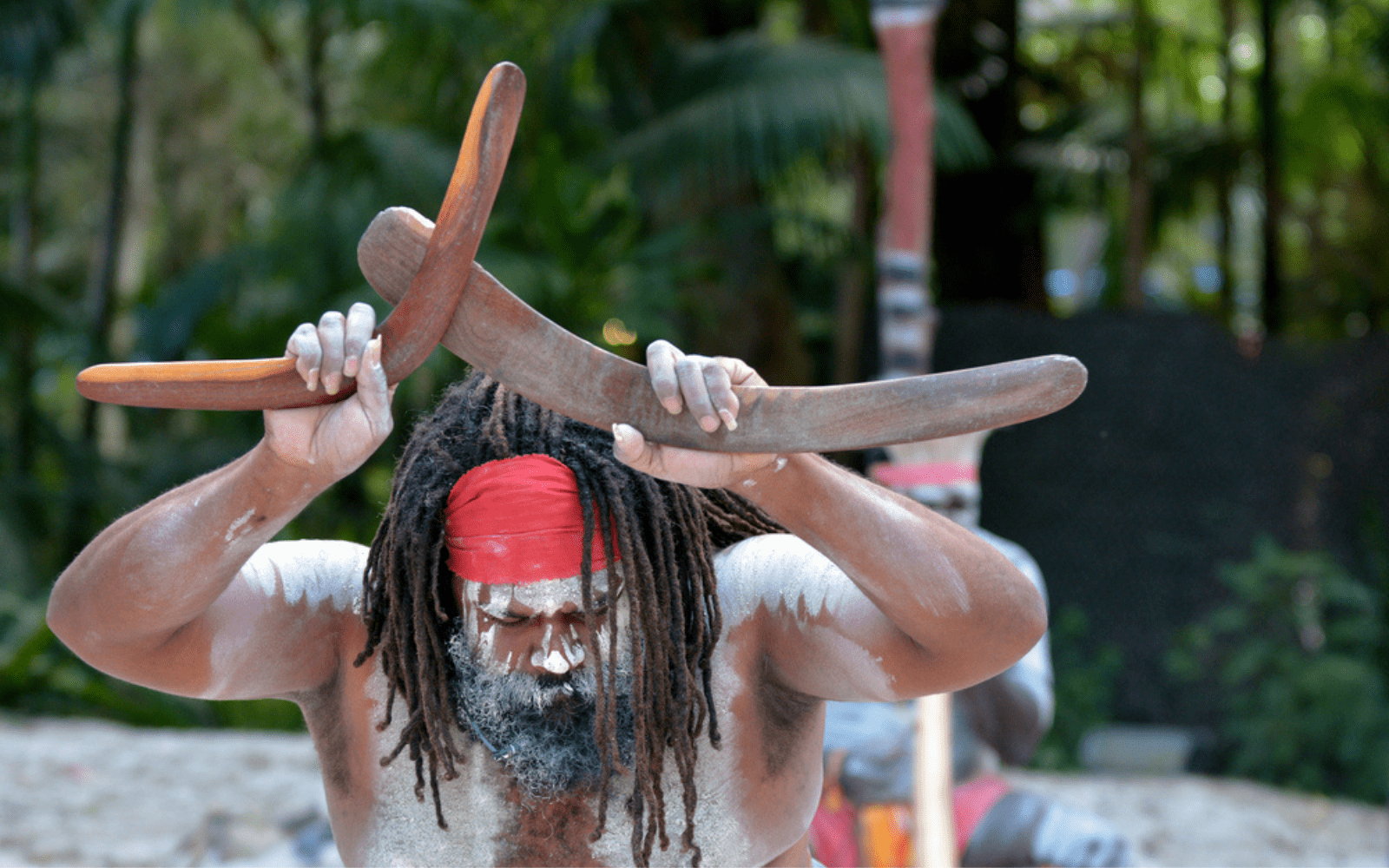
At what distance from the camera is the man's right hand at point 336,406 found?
1.25m

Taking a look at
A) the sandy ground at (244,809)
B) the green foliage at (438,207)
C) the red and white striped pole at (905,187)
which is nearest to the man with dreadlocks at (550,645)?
the red and white striped pole at (905,187)

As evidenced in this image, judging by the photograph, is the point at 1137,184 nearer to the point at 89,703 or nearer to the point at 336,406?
the point at 89,703

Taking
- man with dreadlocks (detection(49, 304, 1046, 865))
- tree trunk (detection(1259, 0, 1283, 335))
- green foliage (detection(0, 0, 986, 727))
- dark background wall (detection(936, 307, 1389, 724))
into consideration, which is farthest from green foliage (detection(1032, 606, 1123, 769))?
man with dreadlocks (detection(49, 304, 1046, 865))

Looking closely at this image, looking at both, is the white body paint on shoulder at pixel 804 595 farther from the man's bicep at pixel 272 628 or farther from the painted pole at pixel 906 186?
the painted pole at pixel 906 186

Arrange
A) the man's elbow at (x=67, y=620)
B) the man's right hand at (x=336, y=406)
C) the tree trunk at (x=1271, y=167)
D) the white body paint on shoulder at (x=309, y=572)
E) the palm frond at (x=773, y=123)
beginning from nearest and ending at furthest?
the man's right hand at (x=336, y=406)
the man's elbow at (x=67, y=620)
the white body paint on shoulder at (x=309, y=572)
the palm frond at (x=773, y=123)
the tree trunk at (x=1271, y=167)

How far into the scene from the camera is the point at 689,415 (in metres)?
1.28

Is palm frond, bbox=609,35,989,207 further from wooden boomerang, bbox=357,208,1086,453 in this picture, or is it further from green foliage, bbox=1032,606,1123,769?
wooden boomerang, bbox=357,208,1086,453

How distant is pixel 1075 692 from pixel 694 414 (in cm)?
534

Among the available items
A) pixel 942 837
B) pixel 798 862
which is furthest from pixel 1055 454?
pixel 798 862

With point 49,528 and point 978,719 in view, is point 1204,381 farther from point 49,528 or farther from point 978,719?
point 49,528

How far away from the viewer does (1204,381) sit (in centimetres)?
614

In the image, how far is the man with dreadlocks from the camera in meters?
1.45

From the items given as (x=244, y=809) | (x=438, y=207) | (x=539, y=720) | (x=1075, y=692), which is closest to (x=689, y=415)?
(x=539, y=720)

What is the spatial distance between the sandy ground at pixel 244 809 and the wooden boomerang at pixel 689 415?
3238mm
